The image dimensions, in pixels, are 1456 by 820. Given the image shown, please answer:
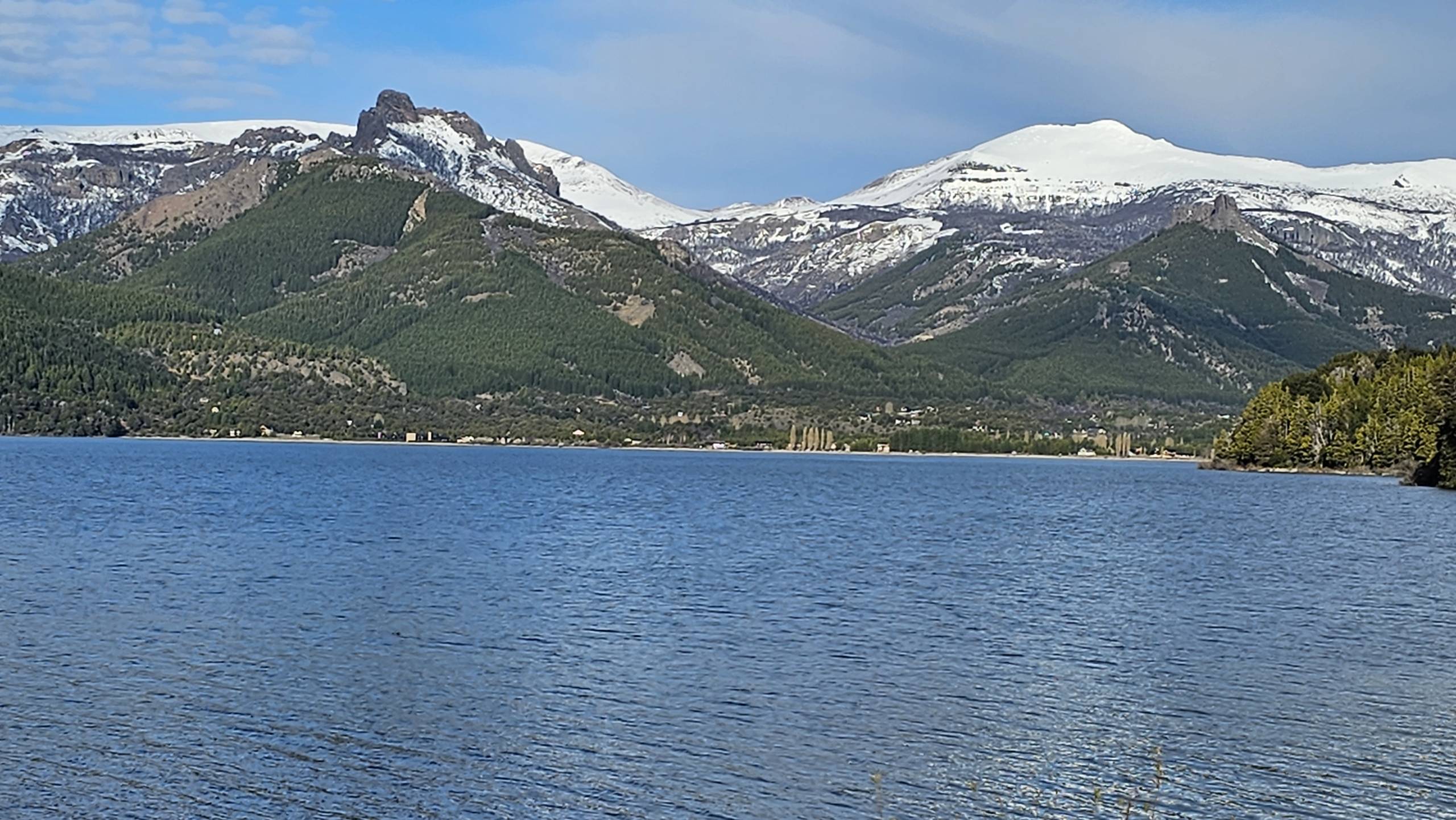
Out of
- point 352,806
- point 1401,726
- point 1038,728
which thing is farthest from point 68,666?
point 1401,726

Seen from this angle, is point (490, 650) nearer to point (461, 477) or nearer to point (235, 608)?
point (235, 608)

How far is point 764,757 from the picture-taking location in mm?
38219

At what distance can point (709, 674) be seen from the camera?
47969 millimetres

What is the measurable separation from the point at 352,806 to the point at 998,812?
39.7ft

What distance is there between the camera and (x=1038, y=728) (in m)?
41.6

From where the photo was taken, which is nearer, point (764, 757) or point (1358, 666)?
point (764, 757)

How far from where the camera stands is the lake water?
35.6 meters

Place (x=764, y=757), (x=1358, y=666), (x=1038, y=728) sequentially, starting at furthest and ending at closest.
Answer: (x=1358, y=666) → (x=1038, y=728) → (x=764, y=757)

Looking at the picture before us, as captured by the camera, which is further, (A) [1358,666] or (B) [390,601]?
(B) [390,601]

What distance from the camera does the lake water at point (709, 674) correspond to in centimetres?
3559

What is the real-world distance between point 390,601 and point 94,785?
90.7 ft

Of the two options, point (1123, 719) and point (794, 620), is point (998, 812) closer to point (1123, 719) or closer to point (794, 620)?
point (1123, 719)

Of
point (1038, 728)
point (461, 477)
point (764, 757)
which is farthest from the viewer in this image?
point (461, 477)

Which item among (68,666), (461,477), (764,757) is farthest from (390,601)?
(461,477)
